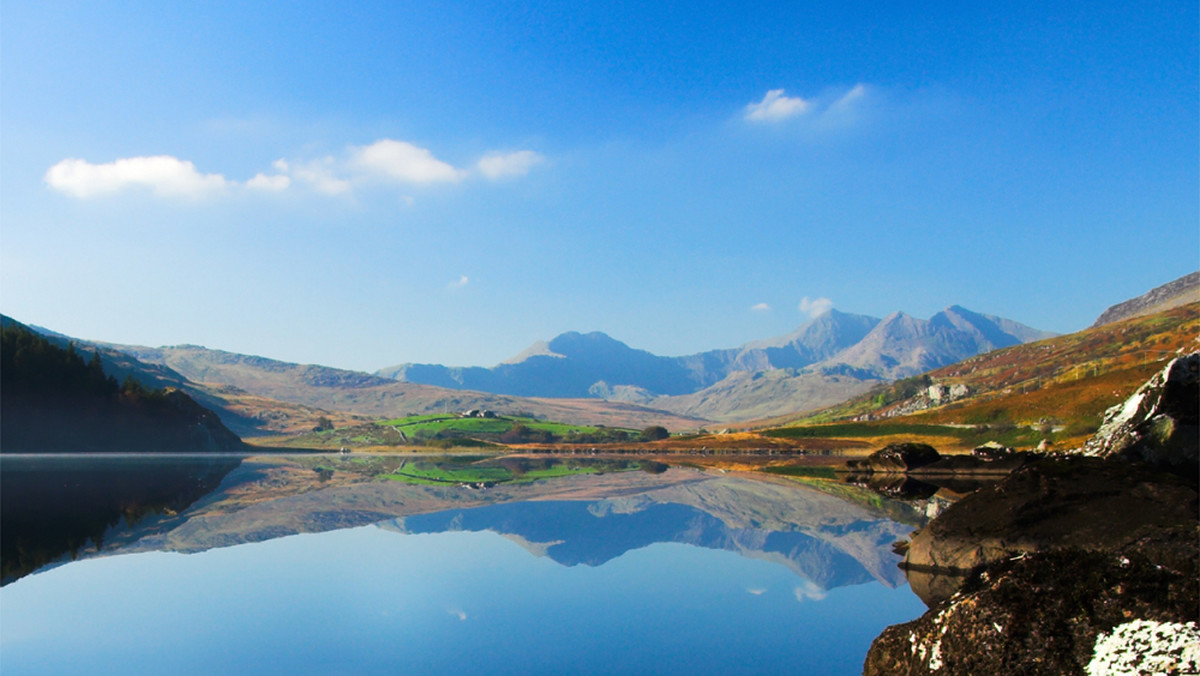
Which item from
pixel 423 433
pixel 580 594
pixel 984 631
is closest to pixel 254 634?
pixel 580 594

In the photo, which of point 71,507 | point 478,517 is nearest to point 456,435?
point 71,507

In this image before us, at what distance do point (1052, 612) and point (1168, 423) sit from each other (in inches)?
384

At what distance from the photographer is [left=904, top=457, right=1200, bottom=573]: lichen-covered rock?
1092 cm

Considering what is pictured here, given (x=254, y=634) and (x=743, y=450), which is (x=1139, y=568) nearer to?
(x=254, y=634)

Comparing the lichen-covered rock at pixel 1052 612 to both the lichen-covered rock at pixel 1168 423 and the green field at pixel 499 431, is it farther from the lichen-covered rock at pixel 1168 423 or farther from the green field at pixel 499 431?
the green field at pixel 499 431

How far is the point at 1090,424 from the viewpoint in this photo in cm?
7112

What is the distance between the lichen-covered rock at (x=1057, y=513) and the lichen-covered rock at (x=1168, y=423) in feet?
3.34

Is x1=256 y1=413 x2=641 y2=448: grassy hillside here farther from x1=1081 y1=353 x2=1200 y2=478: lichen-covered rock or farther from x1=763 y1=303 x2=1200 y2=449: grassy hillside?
x1=1081 y1=353 x2=1200 y2=478: lichen-covered rock

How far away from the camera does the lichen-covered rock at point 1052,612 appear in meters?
6.80

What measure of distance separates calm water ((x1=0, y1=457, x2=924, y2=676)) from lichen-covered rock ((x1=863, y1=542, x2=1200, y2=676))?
3.39m

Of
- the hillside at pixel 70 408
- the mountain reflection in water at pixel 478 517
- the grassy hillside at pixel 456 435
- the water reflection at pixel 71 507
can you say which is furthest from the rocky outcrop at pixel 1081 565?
the grassy hillside at pixel 456 435

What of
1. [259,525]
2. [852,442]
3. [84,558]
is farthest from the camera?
[852,442]

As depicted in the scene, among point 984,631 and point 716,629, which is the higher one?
point 984,631

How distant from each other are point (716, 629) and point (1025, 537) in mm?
5973
